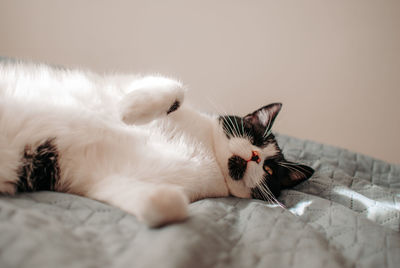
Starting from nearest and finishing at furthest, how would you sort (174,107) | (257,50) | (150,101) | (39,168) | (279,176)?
(39,168) < (150,101) < (174,107) < (279,176) < (257,50)

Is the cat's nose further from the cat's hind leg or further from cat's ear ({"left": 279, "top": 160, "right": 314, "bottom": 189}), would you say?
the cat's hind leg

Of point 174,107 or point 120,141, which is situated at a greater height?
point 174,107

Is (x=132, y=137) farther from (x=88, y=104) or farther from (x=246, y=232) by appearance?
(x=246, y=232)

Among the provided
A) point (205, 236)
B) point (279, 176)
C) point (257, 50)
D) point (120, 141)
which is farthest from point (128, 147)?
point (257, 50)

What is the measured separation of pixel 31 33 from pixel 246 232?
6.71 ft

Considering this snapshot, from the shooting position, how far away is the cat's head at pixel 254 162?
941 mm

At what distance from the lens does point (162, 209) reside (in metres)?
0.53

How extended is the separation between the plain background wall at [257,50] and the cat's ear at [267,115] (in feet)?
2.38

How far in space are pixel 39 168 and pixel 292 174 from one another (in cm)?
84

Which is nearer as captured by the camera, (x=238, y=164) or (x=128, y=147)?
(x=128, y=147)

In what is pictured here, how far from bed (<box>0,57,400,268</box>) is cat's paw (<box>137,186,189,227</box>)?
0.02 metres

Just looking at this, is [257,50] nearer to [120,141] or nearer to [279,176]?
[279,176]

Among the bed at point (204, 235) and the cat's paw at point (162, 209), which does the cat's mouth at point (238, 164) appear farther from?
the cat's paw at point (162, 209)

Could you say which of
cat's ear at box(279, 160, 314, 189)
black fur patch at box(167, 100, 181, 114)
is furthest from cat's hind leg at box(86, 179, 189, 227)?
cat's ear at box(279, 160, 314, 189)
